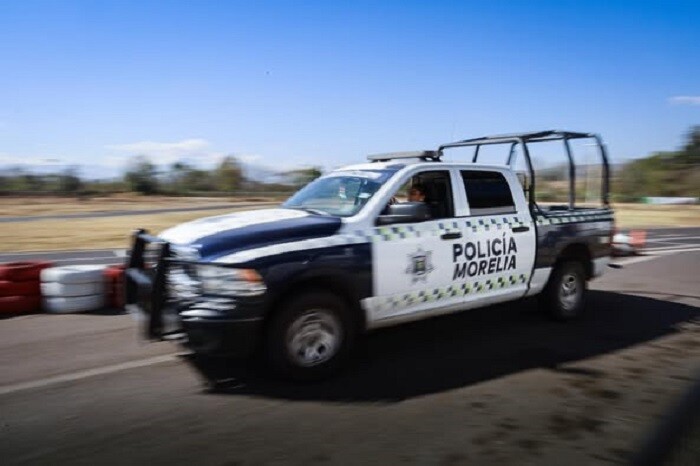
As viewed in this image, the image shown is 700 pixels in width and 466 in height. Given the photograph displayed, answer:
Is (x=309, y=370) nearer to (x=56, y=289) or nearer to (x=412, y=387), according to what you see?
(x=412, y=387)

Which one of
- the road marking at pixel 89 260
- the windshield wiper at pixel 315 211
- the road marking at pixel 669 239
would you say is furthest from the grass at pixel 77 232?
the road marking at pixel 669 239

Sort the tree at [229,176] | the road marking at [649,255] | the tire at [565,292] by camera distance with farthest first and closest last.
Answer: the tree at [229,176] → the road marking at [649,255] → the tire at [565,292]

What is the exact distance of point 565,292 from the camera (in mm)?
6848

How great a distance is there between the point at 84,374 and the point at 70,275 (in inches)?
98.5

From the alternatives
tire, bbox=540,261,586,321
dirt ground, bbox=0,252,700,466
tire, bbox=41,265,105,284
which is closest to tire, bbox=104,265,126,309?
tire, bbox=41,265,105,284

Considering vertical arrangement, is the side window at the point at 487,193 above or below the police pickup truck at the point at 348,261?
above

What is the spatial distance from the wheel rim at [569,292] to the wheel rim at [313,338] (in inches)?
137

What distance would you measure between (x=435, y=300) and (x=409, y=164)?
4.59 feet

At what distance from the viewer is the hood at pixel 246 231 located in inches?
→ 169

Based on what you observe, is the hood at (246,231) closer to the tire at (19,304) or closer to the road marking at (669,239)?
the tire at (19,304)

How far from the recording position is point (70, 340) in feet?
18.8

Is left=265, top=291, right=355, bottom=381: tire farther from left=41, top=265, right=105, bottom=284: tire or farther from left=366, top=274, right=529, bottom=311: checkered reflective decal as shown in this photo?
left=41, top=265, right=105, bottom=284: tire

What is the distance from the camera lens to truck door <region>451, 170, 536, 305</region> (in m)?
5.52

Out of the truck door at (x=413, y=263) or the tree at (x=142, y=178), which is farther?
the tree at (x=142, y=178)
